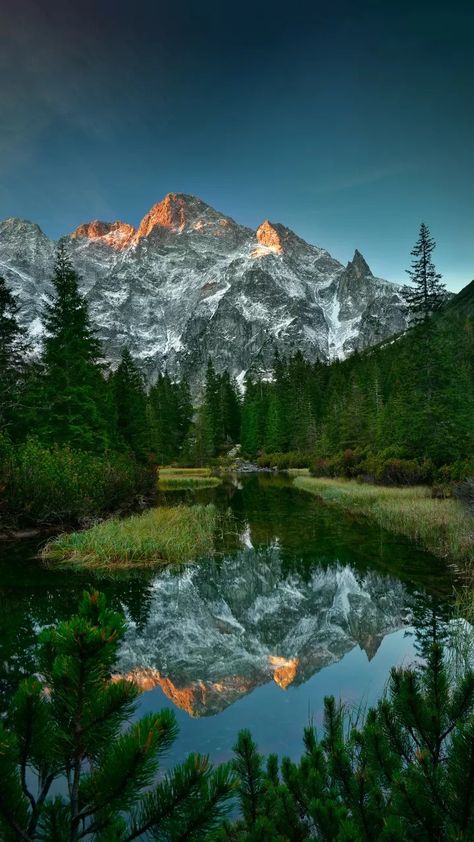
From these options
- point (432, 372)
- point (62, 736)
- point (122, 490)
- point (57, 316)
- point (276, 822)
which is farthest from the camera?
point (432, 372)

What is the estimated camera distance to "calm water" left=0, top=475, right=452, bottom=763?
668 cm

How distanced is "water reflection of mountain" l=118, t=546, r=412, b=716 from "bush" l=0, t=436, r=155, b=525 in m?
7.00

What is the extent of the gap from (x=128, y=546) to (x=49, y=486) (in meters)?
4.94

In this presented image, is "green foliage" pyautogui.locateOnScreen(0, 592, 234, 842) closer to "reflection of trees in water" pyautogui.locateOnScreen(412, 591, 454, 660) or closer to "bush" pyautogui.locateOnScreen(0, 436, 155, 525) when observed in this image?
"reflection of trees in water" pyautogui.locateOnScreen(412, 591, 454, 660)

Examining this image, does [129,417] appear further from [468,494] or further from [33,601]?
[33,601]

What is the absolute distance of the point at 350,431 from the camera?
52219 millimetres

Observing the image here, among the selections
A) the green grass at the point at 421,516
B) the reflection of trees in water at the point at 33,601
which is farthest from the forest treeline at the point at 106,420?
the reflection of trees in water at the point at 33,601

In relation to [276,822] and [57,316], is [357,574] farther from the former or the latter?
[57,316]

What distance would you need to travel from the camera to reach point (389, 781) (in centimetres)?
257

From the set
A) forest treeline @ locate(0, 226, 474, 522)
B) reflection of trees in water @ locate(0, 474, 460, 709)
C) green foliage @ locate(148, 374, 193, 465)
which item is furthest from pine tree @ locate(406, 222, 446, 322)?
green foliage @ locate(148, 374, 193, 465)

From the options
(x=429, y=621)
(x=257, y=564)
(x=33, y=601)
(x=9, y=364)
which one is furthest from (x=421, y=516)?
(x=9, y=364)

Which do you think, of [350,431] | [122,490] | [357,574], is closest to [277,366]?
[350,431]

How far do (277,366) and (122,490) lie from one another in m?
88.5

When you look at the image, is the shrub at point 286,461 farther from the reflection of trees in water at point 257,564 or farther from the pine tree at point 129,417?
the reflection of trees in water at point 257,564
